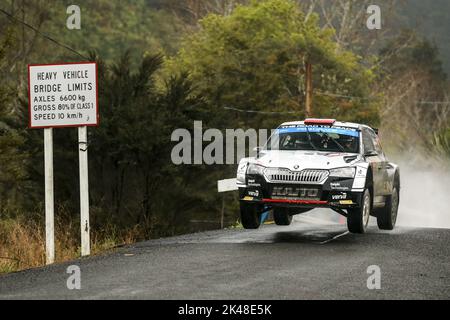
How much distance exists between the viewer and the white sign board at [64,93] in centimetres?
1389

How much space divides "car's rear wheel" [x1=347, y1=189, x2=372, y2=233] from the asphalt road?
0.26 m

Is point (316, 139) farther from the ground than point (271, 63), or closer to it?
closer to it

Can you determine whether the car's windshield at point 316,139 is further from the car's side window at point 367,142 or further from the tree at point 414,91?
the tree at point 414,91

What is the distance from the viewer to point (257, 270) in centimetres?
1066

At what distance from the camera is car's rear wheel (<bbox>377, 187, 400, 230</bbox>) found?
1577 centimetres

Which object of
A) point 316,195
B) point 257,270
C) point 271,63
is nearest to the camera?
point 257,270

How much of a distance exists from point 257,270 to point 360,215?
358 centimetres

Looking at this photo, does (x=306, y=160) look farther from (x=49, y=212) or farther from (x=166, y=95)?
(x=166, y=95)

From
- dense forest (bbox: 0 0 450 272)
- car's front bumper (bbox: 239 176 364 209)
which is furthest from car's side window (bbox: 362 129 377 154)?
dense forest (bbox: 0 0 450 272)

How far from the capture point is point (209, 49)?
50.6 metres

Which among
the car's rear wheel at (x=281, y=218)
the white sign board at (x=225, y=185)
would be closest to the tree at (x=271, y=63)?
the white sign board at (x=225, y=185)

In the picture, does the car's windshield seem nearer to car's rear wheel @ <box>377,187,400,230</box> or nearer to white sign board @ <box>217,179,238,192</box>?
car's rear wheel @ <box>377,187,400,230</box>

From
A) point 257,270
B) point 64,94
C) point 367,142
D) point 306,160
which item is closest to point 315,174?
point 306,160
